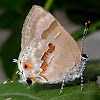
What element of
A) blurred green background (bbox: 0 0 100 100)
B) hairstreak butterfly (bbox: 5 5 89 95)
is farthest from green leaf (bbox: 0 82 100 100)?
blurred green background (bbox: 0 0 100 100)

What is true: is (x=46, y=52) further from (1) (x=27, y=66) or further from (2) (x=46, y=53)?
(1) (x=27, y=66)

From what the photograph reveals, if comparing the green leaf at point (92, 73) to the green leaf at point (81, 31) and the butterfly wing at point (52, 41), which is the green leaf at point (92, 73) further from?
the green leaf at point (81, 31)

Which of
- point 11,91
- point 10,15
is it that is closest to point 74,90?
point 11,91

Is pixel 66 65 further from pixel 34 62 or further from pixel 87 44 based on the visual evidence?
pixel 87 44

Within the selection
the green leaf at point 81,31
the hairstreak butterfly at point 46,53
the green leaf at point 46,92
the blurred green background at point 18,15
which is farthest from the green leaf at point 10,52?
the hairstreak butterfly at point 46,53

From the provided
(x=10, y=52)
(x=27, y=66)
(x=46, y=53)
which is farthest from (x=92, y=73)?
(x=10, y=52)

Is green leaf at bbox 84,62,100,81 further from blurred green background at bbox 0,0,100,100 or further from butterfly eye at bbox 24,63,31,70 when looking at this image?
blurred green background at bbox 0,0,100,100
